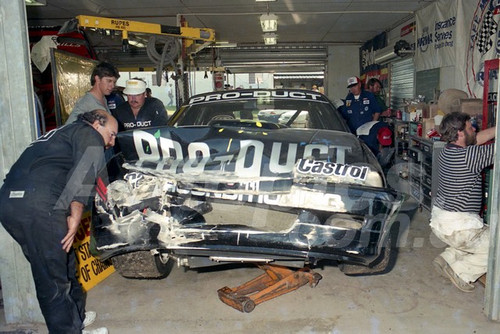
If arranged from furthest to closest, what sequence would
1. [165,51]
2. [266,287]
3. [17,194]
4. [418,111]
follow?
[165,51] < [418,111] < [266,287] < [17,194]

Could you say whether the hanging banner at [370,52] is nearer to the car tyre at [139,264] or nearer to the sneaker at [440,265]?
the sneaker at [440,265]

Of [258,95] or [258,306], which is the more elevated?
[258,95]

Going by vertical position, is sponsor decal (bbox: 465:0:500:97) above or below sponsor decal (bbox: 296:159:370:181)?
above

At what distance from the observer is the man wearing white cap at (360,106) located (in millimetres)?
7773

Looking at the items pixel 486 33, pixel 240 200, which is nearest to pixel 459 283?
pixel 240 200

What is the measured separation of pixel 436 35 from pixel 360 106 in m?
1.97

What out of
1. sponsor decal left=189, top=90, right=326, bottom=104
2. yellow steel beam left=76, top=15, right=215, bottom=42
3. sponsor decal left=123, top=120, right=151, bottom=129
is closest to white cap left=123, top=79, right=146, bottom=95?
sponsor decal left=123, top=120, right=151, bottom=129

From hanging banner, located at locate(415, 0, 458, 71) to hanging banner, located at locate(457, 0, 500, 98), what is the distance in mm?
411

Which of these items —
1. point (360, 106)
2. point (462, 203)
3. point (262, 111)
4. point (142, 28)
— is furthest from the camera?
point (360, 106)

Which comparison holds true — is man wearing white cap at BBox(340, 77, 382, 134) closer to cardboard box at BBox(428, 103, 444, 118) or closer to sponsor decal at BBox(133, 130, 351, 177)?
cardboard box at BBox(428, 103, 444, 118)

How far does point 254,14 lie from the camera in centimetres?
979

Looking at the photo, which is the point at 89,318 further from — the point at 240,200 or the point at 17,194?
the point at 240,200

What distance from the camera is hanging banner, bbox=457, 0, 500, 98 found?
599cm

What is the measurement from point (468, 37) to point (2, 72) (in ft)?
21.0
